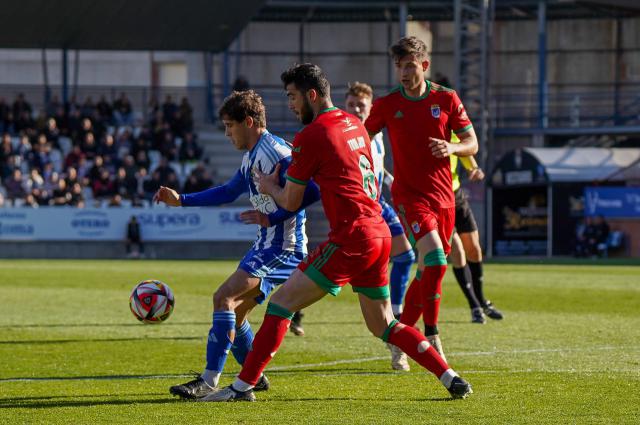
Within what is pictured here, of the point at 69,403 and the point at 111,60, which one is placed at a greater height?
the point at 111,60

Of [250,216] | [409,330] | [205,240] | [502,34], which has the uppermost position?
[502,34]

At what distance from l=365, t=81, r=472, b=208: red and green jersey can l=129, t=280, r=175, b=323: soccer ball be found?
1.90 metres

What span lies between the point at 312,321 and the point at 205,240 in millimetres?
20449

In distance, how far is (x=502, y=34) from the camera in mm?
45375

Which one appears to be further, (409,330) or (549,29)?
(549,29)

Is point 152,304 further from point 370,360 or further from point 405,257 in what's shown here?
point 405,257

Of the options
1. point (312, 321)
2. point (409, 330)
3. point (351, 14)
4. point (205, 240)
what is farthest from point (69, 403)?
point (351, 14)

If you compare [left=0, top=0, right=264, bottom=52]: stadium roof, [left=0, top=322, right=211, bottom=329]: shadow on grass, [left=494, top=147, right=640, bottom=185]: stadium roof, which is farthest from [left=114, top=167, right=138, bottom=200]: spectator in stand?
[left=0, top=322, right=211, bottom=329]: shadow on grass

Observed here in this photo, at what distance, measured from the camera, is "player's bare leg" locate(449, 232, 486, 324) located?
12.3 meters

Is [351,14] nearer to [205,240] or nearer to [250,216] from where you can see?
[205,240]

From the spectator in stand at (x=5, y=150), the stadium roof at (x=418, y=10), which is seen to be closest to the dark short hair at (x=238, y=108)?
the spectator in stand at (x=5, y=150)

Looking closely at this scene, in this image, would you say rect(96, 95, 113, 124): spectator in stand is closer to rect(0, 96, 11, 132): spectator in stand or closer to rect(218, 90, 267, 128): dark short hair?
rect(0, 96, 11, 132): spectator in stand

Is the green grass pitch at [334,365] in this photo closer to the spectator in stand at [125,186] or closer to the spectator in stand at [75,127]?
the spectator in stand at [125,186]

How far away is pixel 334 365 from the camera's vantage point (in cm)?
925
